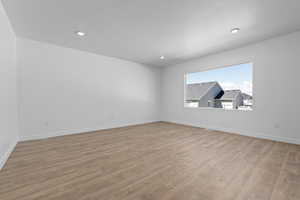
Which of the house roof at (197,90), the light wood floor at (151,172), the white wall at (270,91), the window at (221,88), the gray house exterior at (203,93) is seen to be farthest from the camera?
the house roof at (197,90)

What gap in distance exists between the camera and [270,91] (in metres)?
3.18

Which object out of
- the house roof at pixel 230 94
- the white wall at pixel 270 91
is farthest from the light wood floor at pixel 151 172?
the house roof at pixel 230 94

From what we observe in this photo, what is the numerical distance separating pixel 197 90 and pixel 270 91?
220 centimetres

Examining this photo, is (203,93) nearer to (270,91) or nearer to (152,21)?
(270,91)

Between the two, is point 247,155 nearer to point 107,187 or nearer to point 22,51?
point 107,187

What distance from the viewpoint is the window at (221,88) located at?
372cm

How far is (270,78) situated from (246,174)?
2.82 metres

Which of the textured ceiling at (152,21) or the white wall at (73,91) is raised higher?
the textured ceiling at (152,21)

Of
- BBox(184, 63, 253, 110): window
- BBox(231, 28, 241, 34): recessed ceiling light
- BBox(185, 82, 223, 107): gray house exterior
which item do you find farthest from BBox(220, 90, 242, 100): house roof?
BBox(231, 28, 241, 34): recessed ceiling light

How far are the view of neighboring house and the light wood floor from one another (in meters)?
1.48

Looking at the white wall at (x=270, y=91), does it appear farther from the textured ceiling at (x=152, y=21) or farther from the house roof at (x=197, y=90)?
the house roof at (x=197, y=90)

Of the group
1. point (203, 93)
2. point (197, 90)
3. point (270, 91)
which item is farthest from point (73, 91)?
point (270, 91)

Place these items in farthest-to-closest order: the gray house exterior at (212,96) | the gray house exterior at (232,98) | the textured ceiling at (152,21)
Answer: the gray house exterior at (212,96)
the gray house exterior at (232,98)
the textured ceiling at (152,21)

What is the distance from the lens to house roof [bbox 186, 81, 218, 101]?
4837 millimetres
